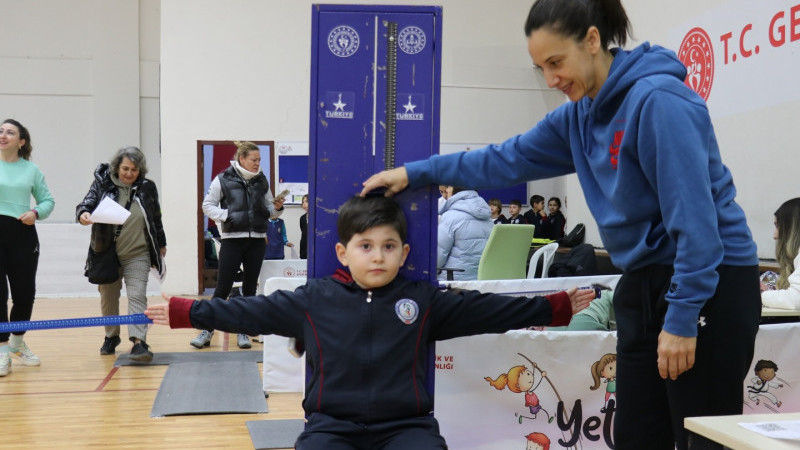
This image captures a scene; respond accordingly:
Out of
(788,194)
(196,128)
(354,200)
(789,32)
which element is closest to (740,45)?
(789,32)

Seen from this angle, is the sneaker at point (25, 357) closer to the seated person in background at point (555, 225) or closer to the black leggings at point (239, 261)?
the black leggings at point (239, 261)

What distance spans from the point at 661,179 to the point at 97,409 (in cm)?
364

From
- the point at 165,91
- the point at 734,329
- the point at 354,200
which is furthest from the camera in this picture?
the point at 165,91

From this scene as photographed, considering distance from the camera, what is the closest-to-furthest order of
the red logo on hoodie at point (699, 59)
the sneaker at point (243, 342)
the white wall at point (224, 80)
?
the sneaker at point (243, 342), the red logo on hoodie at point (699, 59), the white wall at point (224, 80)

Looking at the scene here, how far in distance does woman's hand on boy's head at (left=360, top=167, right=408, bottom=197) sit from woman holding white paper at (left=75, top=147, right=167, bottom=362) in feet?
11.7

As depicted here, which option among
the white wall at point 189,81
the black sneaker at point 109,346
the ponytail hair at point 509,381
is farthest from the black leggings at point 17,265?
the white wall at point 189,81

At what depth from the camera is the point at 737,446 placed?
1.16m

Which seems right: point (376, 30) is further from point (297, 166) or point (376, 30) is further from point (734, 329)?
point (297, 166)

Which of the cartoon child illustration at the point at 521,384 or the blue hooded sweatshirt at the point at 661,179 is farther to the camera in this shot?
the cartoon child illustration at the point at 521,384

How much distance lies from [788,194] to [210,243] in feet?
23.6

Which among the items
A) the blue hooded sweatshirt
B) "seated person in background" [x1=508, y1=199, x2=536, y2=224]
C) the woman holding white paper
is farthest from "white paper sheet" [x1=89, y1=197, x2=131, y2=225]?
"seated person in background" [x1=508, y1=199, x2=536, y2=224]

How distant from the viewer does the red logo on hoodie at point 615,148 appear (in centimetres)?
161

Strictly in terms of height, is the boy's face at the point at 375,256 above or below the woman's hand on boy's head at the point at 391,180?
below

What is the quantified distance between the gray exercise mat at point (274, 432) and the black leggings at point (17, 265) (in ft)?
6.81
